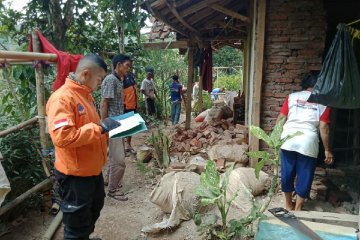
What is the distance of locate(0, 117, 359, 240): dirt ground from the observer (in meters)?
3.27

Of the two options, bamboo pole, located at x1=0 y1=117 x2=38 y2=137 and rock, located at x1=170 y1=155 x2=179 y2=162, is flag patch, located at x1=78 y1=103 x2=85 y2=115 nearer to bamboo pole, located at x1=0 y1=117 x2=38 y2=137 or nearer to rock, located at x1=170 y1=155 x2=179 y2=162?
bamboo pole, located at x1=0 y1=117 x2=38 y2=137

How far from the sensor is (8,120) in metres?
3.80

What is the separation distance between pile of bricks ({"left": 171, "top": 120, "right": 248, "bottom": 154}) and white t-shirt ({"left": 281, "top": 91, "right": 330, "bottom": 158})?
163cm

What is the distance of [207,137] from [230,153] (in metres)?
1.28

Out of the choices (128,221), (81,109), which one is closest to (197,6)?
(81,109)

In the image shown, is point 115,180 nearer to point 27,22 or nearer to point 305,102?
point 305,102

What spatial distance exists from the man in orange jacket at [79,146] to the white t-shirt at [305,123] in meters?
1.93

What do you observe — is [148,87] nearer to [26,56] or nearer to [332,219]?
[26,56]

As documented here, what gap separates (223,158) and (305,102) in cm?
169

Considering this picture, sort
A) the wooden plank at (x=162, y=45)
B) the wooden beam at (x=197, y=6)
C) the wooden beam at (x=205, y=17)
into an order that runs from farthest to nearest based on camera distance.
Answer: the wooden plank at (x=162, y=45) → the wooden beam at (x=205, y=17) → the wooden beam at (x=197, y=6)

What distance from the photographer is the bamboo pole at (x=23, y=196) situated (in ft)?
9.34

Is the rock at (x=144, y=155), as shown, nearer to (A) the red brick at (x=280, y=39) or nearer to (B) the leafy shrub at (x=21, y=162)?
(B) the leafy shrub at (x=21, y=162)

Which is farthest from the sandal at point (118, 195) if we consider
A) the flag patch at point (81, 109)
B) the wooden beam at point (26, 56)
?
the flag patch at point (81, 109)

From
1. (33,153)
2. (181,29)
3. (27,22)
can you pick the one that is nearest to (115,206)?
(33,153)
